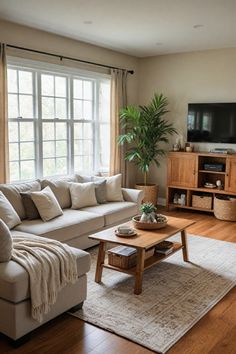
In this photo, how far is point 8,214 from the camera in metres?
3.68

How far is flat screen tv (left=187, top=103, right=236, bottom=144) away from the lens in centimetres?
592

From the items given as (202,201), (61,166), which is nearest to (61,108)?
(61,166)

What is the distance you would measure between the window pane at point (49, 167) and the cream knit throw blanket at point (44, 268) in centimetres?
242

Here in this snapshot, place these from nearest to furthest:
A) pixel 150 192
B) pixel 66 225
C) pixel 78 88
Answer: pixel 66 225, pixel 78 88, pixel 150 192

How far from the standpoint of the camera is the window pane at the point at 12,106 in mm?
4724

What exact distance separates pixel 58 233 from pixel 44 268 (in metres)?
1.23

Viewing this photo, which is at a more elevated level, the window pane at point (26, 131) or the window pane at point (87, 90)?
the window pane at point (87, 90)

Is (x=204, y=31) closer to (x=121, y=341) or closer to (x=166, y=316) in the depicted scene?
(x=166, y=316)

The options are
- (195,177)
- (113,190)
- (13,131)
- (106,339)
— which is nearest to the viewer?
(106,339)

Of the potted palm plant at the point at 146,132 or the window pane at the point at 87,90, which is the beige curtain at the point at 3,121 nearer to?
the window pane at the point at 87,90

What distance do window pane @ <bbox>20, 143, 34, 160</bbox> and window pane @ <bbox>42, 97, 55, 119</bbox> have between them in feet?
1.55

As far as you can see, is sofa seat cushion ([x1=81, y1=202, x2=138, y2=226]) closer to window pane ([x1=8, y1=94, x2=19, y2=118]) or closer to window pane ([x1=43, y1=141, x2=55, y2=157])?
window pane ([x1=43, y1=141, x2=55, y2=157])

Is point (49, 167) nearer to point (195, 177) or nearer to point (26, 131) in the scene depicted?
point (26, 131)

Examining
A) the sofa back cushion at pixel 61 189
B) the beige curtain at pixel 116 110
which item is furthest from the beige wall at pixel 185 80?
the sofa back cushion at pixel 61 189
